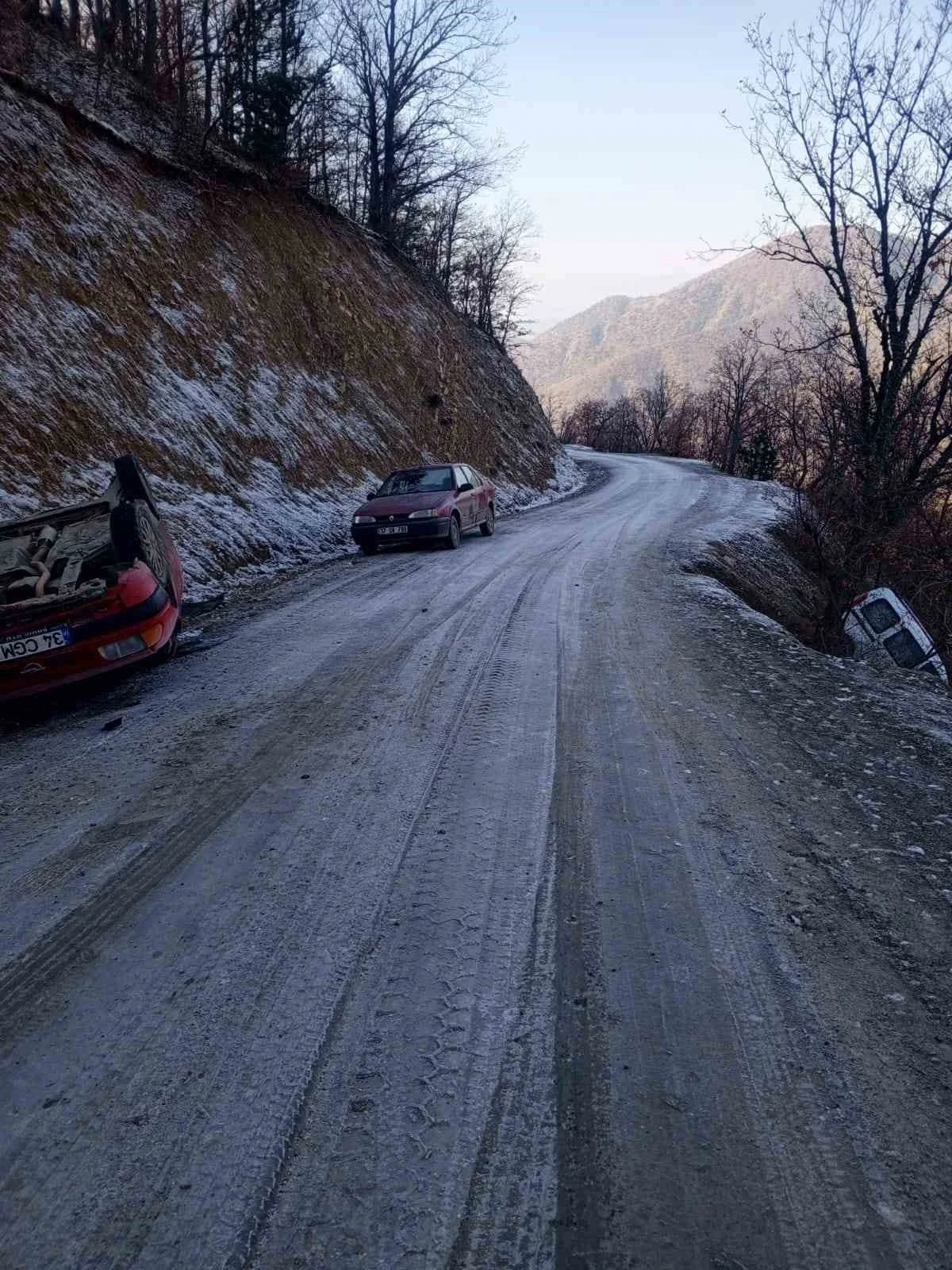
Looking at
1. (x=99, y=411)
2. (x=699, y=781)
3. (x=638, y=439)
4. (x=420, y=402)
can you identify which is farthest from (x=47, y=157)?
(x=638, y=439)

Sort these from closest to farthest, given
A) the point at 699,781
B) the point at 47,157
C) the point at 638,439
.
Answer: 1. the point at 699,781
2. the point at 47,157
3. the point at 638,439

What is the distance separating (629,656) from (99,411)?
31.5ft

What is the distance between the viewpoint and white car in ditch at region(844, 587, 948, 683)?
10750 mm

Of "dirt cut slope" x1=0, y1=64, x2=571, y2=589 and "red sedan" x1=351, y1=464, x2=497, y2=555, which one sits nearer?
"dirt cut slope" x1=0, y1=64, x2=571, y2=589

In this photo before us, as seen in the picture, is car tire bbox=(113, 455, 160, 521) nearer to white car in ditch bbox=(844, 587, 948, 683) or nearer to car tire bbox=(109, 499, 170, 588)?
car tire bbox=(109, 499, 170, 588)

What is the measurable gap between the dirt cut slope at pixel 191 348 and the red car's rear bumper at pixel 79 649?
4584mm

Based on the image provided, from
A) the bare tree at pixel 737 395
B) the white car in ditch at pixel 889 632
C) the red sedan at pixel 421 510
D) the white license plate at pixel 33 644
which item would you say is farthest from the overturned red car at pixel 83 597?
the bare tree at pixel 737 395

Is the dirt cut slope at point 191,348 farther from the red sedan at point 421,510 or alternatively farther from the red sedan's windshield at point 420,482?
the red sedan's windshield at point 420,482

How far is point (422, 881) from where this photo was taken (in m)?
3.24

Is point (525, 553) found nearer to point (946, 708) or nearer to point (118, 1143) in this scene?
Result: point (946, 708)

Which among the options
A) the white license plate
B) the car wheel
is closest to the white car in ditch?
the car wheel

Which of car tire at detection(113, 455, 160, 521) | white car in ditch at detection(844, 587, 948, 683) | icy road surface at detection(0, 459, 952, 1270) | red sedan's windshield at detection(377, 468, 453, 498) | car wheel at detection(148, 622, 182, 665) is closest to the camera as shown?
icy road surface at detection(0, 459, 952, 1270)

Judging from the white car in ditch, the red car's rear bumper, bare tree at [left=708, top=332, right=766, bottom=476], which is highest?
bare tree at [left=708, top=332, right=766, bottom=476]

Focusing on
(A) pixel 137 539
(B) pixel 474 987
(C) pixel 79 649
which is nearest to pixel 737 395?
(A) pixel 137 539
